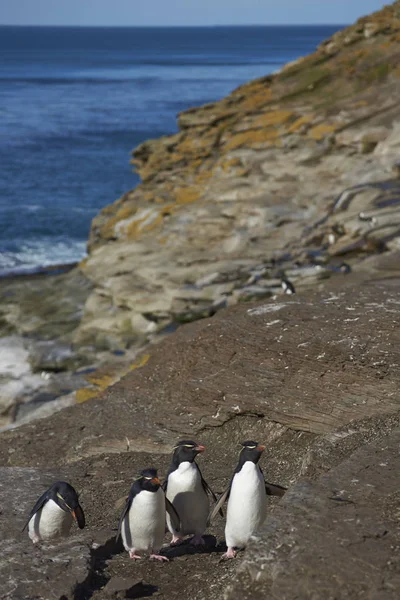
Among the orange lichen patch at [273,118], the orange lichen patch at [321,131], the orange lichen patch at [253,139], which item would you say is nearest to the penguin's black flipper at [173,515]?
the orange lichen patch at [321,131]

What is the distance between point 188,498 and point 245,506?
1041mm

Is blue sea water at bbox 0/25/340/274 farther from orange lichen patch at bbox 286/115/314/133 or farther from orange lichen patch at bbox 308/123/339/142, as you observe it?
orange lichen patch at bbox 308/123/339/142

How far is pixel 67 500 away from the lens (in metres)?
10.6

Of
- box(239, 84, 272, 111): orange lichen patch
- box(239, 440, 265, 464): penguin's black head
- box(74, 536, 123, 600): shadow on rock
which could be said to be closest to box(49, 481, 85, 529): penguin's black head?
box(74, 536, 123, 600): shadow on rock

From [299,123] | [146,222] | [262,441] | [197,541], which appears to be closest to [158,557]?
[197,541]

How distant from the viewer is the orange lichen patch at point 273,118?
35312 millimetres

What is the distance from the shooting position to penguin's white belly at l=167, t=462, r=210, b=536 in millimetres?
10477

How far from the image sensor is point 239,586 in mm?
7742

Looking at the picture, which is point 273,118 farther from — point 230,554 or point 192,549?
point 230,554

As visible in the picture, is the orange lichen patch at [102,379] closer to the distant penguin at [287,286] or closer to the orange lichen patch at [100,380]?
the orange lichen patch at [100,380]

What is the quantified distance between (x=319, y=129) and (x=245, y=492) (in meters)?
26.3

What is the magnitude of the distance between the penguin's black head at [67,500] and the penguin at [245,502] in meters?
1.89

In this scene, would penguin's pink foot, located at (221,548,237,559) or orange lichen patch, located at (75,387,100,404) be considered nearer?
penguin's pink foot, located at (221,548,237,559)

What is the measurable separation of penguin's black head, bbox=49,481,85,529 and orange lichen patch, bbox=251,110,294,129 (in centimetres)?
2679
